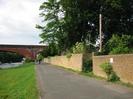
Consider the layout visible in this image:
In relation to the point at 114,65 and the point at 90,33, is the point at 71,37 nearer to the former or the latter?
the point at 90,33

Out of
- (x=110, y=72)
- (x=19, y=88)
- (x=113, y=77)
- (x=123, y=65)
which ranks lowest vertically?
(x=19, y=88)

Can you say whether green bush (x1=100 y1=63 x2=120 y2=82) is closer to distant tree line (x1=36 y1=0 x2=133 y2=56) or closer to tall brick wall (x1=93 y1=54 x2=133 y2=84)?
tall brick wall (x1=93 y1=54 x2=133 y2=84)

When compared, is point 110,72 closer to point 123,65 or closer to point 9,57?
point 123,65

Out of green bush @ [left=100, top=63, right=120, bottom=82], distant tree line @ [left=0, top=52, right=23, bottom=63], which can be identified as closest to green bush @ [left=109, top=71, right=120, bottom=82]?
green bush @ [left=100, top=63, right=120, bottom=82]

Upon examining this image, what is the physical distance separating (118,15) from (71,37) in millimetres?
7531

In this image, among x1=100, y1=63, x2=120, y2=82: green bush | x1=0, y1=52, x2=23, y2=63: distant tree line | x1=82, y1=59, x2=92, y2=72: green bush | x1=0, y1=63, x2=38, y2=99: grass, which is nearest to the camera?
x1=0, y1=63, x2=38, y2=99: grass

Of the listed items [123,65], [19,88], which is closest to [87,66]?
[19,88]

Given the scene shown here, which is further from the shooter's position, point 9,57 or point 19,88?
point 9,57

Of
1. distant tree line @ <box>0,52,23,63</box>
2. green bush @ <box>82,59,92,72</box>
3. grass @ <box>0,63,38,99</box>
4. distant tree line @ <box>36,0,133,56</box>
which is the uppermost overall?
distant tree line @ <box>36,0,133,56</box>

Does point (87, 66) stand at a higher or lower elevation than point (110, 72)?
higher

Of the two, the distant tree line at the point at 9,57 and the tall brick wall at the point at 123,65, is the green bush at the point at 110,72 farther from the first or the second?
the distant tree line at the point at 9,57

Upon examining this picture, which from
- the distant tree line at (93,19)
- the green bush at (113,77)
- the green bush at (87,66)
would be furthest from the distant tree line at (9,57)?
the green bush at (113,77)

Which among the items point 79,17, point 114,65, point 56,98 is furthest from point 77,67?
point 56,98

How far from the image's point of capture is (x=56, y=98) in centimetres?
1709
